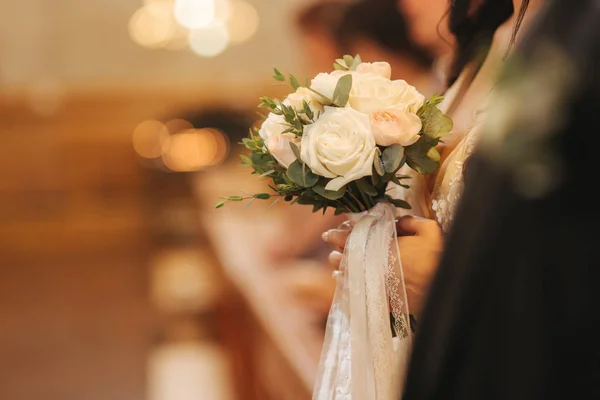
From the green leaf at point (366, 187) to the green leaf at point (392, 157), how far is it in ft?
0.17

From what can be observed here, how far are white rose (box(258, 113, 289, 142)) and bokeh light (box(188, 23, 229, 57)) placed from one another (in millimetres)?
8385

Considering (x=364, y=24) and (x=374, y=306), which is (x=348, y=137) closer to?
(x=374, y=306)

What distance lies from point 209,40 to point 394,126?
892 centimetres

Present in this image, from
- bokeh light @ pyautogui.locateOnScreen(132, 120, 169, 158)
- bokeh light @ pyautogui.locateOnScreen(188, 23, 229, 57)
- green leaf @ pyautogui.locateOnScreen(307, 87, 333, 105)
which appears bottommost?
green leaf @ pyautogui.locateOnScreen(307, 87, 333, 105)

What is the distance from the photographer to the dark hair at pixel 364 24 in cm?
358

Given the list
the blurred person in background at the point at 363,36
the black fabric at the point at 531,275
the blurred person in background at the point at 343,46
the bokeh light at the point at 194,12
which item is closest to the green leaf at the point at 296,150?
the black fabric at the point at 531,275

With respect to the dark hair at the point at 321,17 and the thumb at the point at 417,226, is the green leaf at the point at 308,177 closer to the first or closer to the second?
the thumb at the point at 417,226

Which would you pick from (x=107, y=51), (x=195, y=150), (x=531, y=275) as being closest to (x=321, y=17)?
(x=531, y=275)

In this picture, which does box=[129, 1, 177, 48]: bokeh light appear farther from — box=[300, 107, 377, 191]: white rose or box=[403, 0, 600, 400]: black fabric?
box=[403, 0, 600, 400]: black fabric

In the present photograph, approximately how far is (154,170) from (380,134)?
802 cm

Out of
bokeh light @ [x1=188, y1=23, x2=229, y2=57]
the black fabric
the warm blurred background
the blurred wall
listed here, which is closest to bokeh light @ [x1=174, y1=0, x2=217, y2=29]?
the warm blurred background

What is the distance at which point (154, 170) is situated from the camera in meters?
8.99

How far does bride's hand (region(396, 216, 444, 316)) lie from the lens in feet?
4.34

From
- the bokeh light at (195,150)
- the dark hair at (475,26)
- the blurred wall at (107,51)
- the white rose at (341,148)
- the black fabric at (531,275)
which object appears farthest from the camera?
the blurred wall at (107,51)
